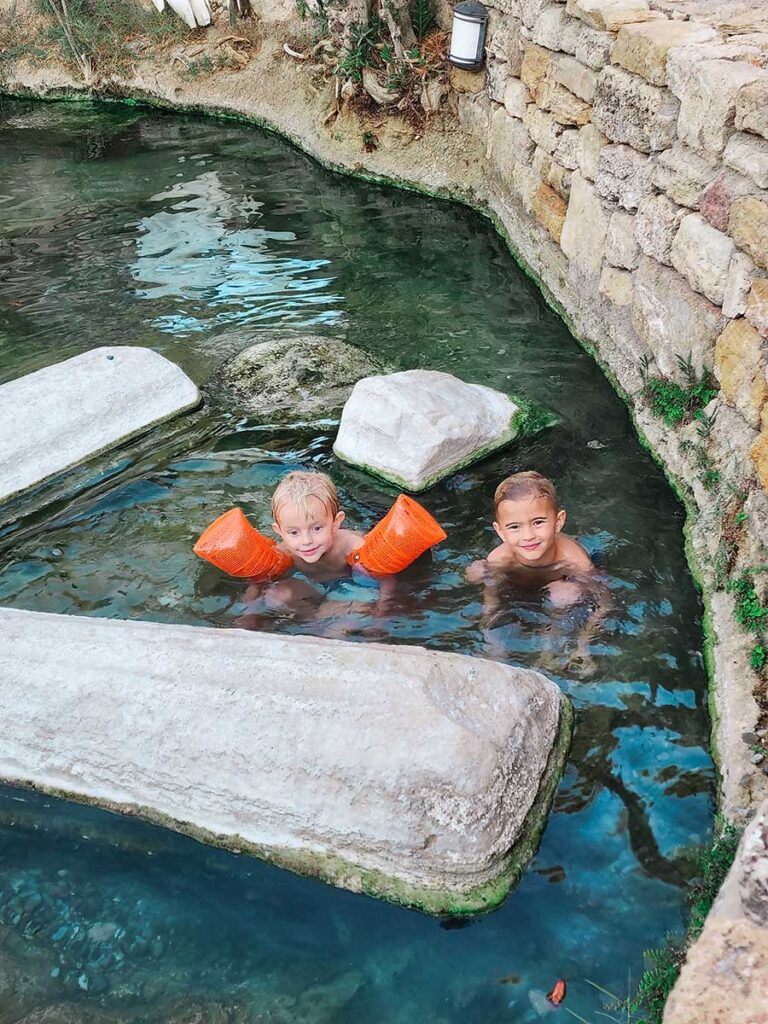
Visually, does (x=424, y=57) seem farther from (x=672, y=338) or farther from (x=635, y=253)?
(x=672, y=338)

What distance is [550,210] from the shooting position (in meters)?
A: 6.54

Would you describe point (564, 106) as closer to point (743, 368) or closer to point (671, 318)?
point (671, 318)

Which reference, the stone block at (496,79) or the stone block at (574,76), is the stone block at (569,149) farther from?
the stone block at (496,79)

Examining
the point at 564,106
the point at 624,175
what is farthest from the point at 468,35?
the point at 624,175

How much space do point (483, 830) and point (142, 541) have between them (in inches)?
95.0

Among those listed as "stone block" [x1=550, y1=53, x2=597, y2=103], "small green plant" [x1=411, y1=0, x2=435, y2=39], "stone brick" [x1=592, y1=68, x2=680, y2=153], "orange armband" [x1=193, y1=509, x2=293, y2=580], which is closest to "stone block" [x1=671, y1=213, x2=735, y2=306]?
"stone brick" [x1=592, y1=68, x2=680, y2=153]

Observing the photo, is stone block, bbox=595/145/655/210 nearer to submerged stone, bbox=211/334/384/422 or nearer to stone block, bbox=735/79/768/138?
stone block, bbox=735/79/768/138

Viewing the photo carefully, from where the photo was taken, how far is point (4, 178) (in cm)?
954

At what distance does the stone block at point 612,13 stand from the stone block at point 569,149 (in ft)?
2.16

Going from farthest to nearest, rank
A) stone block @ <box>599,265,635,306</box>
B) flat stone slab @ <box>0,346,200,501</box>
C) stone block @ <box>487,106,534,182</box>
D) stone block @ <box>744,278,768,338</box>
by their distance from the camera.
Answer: stone block @ <box>487,106,534,182</box> → stone block @ <box>599,265,635,306</box> → flat stone slab @ <box>0,346,200,501</box> → stone block @ <box>744,278,768,338</box>

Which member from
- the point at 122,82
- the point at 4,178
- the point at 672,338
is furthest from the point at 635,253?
the point at 122,82

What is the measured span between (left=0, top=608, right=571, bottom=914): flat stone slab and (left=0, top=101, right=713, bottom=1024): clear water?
0.12 meters

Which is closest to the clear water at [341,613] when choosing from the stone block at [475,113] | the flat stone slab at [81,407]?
the flat stone slab at [81,407]

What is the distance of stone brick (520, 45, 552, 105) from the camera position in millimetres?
6419
